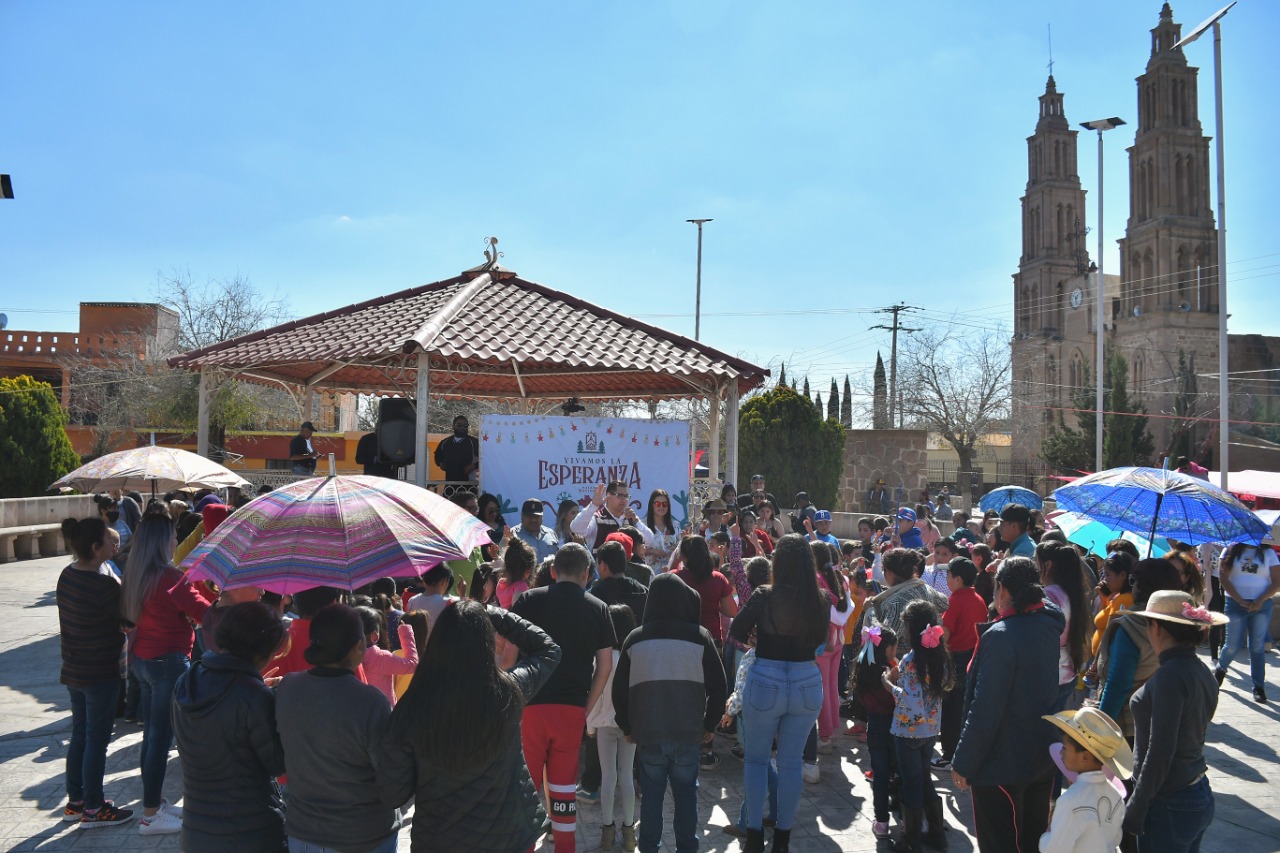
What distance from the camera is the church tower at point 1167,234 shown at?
51.2 meters

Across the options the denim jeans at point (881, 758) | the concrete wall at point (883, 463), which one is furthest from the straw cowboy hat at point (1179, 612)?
the concrete wall at point (883, 463)

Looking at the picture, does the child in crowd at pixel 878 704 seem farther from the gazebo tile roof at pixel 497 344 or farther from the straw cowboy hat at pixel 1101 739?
the gazebo tile roof at pixel 497 344

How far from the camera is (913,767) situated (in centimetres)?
516

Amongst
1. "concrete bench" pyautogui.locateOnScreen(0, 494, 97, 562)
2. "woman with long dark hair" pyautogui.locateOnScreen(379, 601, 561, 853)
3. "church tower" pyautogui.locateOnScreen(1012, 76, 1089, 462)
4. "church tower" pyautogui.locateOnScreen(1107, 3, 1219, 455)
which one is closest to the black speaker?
"woman with long dark hair" pyautogui.locateOnScreen(379, 601, 561, 853)

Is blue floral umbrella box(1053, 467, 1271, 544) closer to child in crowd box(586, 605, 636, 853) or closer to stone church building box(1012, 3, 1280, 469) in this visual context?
child in crowd box(586, 605, 636, 853)

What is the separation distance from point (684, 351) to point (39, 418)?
58.4 feet

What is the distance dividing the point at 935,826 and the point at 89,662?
205 inches

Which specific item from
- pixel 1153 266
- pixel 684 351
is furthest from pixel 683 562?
pixel 1153 266

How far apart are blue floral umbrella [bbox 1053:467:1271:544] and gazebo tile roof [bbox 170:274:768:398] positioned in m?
4.65

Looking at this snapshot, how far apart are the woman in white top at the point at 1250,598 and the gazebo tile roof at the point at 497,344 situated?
5534mm

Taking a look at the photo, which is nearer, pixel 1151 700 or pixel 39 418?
pixel 1151 700

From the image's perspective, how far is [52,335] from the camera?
126 feet

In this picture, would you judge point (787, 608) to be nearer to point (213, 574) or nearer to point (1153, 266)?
point (213, 574)

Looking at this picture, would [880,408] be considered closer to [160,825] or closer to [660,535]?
[660,535]
